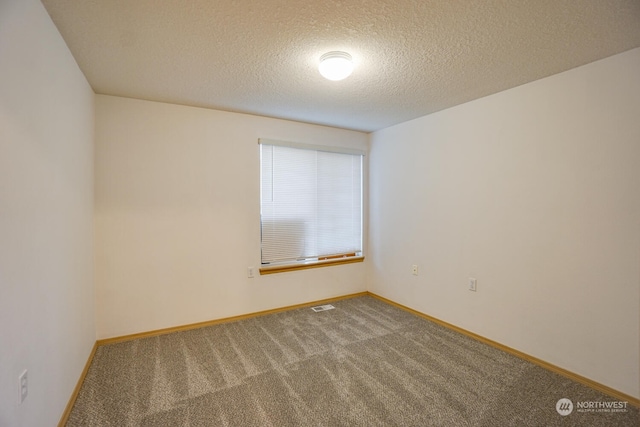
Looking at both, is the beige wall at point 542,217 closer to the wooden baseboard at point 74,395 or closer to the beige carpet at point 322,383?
the beige carpet at point 322,383

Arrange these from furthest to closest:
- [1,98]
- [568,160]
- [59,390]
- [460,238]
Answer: [460,238]
[568,160]
[59,390]
[1,98]

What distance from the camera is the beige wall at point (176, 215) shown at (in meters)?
2.70

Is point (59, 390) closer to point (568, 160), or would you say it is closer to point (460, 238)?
point (460, 238)

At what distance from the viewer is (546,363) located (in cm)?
231

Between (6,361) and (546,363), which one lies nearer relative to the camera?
(6,361)

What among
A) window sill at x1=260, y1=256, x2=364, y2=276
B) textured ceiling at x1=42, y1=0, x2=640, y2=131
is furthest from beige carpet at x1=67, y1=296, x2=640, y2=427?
textured ceiling at x1=42, y1=0, x2=640, y2=131

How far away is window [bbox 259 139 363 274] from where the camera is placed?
3459mm

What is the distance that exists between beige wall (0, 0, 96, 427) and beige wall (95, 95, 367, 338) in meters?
0.55

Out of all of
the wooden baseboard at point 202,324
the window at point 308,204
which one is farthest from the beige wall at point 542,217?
the wooden baseboard at point 202,324

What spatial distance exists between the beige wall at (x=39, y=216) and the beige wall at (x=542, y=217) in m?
3.25

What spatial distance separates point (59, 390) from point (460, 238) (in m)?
3.38

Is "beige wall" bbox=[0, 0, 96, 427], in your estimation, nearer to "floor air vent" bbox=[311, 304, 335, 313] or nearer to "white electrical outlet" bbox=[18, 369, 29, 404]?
"white electrical outlet" bbox=[18, 369, 29, 404]

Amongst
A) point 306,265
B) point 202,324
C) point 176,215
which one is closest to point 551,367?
point 306,265

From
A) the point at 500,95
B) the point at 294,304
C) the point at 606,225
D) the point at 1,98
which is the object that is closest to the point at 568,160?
the point at 606,225
